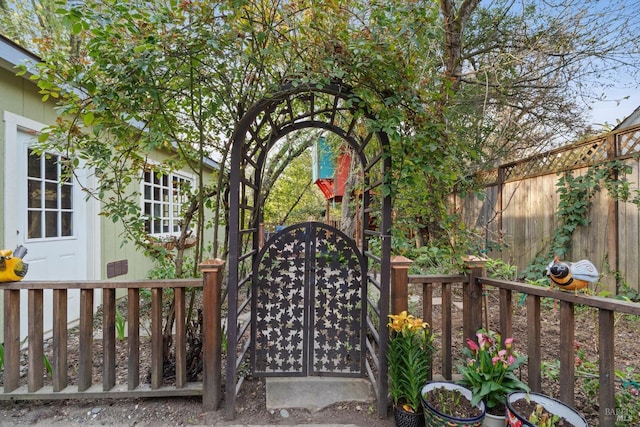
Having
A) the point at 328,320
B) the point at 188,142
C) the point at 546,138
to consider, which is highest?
the point at 546,138

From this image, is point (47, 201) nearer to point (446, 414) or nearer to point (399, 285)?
point (399, 285)

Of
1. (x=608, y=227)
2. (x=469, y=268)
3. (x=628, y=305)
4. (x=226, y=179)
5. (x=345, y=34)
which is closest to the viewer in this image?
(x=628, y=305)

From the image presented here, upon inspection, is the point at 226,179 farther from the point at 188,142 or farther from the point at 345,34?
the point at 345,34

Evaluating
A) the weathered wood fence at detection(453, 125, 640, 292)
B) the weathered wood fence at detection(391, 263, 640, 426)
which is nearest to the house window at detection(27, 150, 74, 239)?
the weathered wood fence at detection(391, 263, 640, 426)

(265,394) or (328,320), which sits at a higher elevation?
(328,320)

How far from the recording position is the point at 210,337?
6.23 feet

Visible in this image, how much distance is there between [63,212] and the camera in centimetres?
350

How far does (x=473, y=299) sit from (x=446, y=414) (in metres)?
0.76

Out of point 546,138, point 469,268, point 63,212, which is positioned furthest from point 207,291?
point 546,138

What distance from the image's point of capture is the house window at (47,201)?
3.07 metres

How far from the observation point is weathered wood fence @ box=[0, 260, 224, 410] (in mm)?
1912

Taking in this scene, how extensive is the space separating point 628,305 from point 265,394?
201 centimetres

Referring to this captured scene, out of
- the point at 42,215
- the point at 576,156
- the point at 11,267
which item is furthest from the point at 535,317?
the point at 42,215

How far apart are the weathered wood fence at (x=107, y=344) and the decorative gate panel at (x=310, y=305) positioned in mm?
312
